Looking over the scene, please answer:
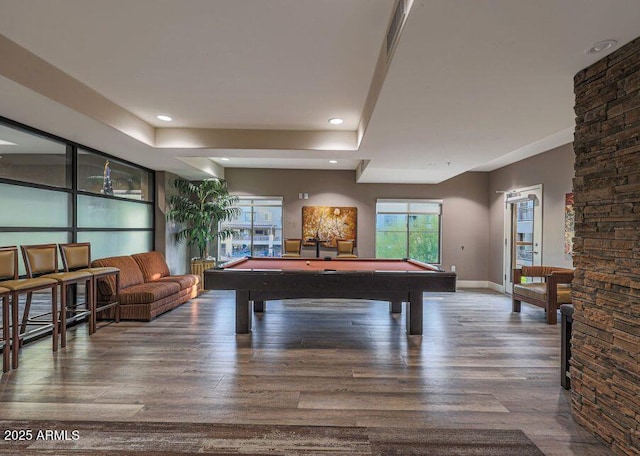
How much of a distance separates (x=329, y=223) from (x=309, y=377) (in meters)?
5.06

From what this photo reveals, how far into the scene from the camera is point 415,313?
3840 millimetres

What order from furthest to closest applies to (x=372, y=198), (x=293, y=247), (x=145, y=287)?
(x=372, y=198) < (x=293, y=247) < (x=145, y=287)

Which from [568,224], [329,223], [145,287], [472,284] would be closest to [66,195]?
[145,287]

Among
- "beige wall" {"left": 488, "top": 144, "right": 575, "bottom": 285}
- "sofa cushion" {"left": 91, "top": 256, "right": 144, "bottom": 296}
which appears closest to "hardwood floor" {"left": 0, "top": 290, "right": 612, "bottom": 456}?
"sofa cushion" {"left": 91, "top": 256, "right": 144, "bottom": 296}

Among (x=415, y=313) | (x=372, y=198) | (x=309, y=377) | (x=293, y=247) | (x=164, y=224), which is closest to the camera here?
(x=309, y=377)

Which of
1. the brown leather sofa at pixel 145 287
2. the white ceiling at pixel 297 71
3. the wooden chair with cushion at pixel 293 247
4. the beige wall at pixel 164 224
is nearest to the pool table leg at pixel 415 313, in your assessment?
the white ceiling at pixel 297 71

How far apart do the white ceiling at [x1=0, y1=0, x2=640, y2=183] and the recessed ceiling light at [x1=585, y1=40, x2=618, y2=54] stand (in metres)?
0.04

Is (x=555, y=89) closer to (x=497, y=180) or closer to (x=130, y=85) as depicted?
(x=130, y=85)

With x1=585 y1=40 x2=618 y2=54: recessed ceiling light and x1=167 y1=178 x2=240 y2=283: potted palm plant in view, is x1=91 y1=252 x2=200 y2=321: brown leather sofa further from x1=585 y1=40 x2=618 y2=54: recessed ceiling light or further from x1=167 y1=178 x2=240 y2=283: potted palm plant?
x1=585 y1=40 x2=618 y2=54: recessed ceiling light

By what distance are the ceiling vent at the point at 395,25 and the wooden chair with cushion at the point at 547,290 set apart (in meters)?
3.99

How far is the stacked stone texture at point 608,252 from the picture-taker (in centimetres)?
175

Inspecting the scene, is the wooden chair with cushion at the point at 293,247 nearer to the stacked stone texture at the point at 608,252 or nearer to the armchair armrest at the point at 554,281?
the armchair armrest at the point at 554,281

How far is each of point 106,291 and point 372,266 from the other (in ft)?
12.3

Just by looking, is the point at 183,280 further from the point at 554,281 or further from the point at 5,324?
the point at 554,281
